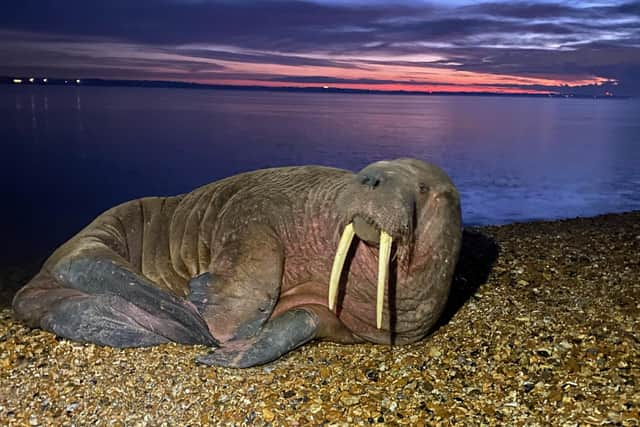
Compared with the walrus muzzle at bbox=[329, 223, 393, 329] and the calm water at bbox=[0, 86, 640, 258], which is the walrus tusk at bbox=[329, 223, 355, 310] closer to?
the walrus muzzle at bbox=[329, 223, 393, 329]

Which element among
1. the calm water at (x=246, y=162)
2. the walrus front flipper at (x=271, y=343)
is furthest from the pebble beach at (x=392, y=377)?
the calm water at (x=246, y=162)

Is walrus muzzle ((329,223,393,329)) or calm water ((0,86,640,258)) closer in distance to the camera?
walrus muzzle ((329,223,393,329))

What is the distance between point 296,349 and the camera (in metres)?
3.94

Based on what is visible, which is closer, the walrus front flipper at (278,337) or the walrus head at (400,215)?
the walrus head at (400,215)

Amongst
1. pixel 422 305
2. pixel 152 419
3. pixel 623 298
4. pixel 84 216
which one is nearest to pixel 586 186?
pixel 84 216

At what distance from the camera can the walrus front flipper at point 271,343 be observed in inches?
145

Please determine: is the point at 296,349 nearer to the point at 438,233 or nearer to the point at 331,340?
the point at 331,340

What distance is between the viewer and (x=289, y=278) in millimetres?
4004

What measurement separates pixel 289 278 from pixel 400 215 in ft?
3.35

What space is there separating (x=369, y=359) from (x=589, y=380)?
1.29 m

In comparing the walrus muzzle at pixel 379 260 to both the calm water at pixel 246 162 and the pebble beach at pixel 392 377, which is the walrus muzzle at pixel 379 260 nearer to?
the pebble beach at pixel 392 377

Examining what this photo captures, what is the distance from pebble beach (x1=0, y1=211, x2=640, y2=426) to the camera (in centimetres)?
321

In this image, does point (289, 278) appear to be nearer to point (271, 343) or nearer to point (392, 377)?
point (271, 343)

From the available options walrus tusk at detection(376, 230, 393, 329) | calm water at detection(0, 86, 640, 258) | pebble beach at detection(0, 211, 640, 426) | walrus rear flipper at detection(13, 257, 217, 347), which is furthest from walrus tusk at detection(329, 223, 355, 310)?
calm water at detection(0, 86, 640, 258)
